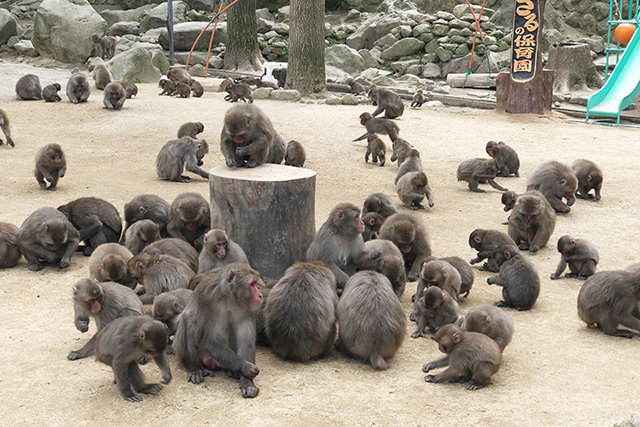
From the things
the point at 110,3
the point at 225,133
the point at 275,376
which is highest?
the point at 110,3

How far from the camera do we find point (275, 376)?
481 cm

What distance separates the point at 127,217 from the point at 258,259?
194 centimetres

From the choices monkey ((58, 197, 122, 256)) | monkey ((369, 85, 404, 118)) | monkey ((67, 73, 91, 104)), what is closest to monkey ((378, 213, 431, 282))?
monkey ((58, 197, 122, 256))

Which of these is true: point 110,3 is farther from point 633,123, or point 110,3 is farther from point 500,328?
point 500,328

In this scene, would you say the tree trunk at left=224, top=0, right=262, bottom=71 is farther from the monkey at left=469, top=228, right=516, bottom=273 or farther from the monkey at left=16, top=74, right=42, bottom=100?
the monkey at left=469, top=228, right=516, bottom=273

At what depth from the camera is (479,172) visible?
10.6 m

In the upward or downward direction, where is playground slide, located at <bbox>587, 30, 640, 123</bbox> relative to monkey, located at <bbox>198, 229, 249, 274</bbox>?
upward

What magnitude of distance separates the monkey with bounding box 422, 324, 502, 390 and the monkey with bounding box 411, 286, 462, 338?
652 millimetres

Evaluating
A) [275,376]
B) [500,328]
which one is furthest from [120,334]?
[500,328]

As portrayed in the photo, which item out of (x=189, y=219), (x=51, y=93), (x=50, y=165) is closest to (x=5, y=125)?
(x=50, y=165)

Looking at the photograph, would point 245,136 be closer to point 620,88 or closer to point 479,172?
point 479,172

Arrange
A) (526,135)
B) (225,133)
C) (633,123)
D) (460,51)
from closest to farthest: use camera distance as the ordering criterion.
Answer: (225,133) → (526,135) → (633,123) → (460,51)

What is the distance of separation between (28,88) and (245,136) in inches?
488

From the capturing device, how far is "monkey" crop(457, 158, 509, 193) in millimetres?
10586
